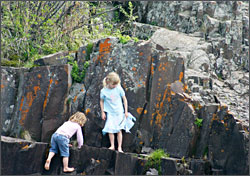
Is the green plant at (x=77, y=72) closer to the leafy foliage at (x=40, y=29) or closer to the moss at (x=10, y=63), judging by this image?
the leafy foliage at (x=40, y=29)

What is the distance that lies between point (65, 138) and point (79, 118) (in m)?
0.59

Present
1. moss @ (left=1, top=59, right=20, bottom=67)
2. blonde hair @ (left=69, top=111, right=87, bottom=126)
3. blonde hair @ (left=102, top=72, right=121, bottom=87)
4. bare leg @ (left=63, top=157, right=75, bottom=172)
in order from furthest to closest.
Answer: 1. moss @ (left=1, top=59, right=20, bottom=67)
2. blonde hair @ (left=102, top=72, right=121, bottom=87)
3. blonde hair @ (left=69, top=111, right=87, bottom=126)
4. bare leg @ (left=63, top=157, right=75, bottom=172)

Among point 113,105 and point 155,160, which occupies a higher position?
point 113,105

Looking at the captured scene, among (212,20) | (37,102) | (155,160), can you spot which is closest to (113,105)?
(155,160)

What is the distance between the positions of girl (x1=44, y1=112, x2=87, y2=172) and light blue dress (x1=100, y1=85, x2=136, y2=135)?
2.07 ft

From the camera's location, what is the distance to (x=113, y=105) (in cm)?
721

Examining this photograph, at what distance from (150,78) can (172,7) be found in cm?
854

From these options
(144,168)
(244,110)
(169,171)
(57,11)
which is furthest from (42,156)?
(244,110)

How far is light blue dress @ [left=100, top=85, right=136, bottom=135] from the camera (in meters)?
7.14

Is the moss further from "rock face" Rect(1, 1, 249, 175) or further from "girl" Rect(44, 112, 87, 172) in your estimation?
"girl" Rect(44, 112, 87, 172)

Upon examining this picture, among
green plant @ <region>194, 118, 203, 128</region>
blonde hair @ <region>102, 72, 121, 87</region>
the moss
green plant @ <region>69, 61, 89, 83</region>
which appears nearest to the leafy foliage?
the moss

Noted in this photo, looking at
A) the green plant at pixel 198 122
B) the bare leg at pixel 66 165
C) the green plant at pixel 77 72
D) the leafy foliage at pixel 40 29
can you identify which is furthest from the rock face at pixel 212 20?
the bare leg at pixel 66 165

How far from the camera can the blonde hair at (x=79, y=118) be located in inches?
275

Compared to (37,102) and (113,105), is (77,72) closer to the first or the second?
(37,102)
